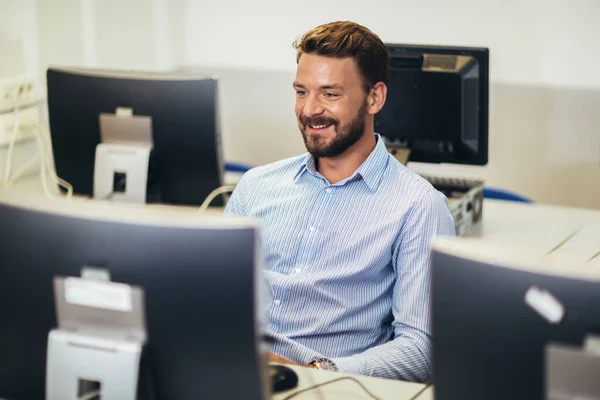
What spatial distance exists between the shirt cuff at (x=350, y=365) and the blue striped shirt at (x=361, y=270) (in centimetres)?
3

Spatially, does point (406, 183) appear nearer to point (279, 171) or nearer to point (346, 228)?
point (346, 228)

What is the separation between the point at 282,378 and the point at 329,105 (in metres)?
0.74

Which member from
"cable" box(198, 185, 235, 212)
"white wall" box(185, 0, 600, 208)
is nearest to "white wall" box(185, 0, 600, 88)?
"white wall" box(185, 0, 600, 208)

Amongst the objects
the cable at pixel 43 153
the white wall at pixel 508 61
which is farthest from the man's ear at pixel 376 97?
the white wall at pixel 508 61

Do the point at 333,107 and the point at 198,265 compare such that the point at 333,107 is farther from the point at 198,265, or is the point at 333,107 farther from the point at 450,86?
the point at 198,265

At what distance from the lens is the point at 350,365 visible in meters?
1.74

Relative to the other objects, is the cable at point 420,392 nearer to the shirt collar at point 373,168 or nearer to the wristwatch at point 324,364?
the wristwatch at point 324,364

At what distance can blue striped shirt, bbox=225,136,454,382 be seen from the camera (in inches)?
72.5

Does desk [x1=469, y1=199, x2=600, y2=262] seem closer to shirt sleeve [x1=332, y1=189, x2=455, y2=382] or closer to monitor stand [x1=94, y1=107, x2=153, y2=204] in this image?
shirt sleeve [x1=332, y1=189, x2=455, y2=382]

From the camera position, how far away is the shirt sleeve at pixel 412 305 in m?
1.78

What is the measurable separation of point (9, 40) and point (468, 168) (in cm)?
198

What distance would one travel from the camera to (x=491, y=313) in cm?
111

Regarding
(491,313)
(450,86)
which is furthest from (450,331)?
(450,86)

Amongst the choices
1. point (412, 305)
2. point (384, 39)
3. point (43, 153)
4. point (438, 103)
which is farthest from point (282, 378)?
point (384, 39)
